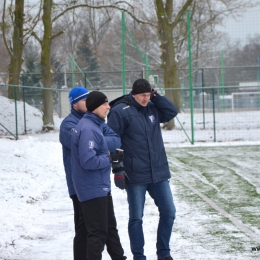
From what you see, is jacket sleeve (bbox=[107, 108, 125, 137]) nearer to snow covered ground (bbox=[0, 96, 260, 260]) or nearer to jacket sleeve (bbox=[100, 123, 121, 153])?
jacket sleeve (bbox=[100, 123, 121, 153])

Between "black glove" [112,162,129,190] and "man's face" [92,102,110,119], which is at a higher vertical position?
"man's face" [92,102,110,119]

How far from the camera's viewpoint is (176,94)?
26.6m

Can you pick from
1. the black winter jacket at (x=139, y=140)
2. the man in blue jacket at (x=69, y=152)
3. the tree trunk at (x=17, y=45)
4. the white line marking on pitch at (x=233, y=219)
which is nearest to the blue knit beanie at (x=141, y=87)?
the black winter jacket at (x=139, y=140)

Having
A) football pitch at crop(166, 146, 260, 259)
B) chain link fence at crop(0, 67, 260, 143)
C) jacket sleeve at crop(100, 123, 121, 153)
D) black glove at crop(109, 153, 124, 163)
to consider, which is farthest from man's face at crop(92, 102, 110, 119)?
chain link fence at crop(0, 67, 260, 143)

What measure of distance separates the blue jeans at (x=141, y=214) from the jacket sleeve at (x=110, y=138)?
0.63 metres

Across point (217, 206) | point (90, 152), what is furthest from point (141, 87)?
point (217, 206)

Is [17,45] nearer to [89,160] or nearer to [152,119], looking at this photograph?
[152,119]

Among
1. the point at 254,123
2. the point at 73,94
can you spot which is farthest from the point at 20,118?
the point at 73,94

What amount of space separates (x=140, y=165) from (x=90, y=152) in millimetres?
973

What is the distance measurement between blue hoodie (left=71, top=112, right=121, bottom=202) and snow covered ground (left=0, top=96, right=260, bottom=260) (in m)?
1.43

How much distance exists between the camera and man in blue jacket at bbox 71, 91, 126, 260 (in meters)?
5.06

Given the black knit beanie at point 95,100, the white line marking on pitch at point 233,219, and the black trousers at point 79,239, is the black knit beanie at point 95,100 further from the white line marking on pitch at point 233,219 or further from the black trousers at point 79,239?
the white line marking on pitch at point 233,219

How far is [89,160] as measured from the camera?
197 inches

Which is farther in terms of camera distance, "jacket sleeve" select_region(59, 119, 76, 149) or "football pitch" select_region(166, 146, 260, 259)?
"football pitch" select_region(166, 146, 260, 259)
